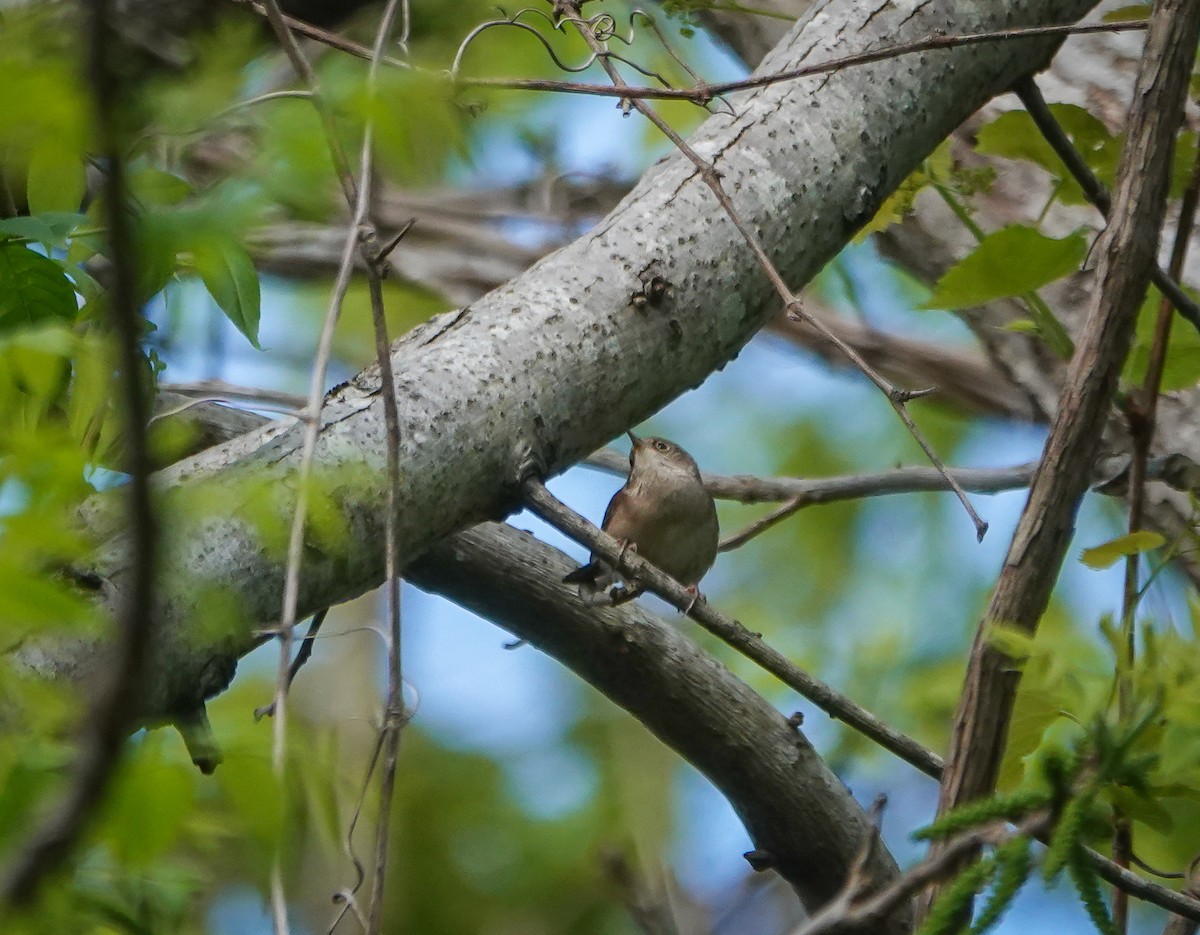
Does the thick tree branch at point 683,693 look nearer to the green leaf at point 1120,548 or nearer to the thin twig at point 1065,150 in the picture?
the green leaf at point 1120,548

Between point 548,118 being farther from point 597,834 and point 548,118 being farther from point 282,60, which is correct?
point 597,834

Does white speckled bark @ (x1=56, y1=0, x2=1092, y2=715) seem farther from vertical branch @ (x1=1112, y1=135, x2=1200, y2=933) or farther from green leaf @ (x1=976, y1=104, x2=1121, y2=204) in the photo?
vertical branch @ (x1=1112, y1=135, x2=1200, y2=933)

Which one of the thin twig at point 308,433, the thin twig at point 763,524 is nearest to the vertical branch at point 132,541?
the thin twig at point 308,433

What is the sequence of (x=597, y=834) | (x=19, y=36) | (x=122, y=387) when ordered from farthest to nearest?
(x=597, y=834), (x=19, y=36), (x=122, y=387)

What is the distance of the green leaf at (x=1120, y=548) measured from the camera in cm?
200

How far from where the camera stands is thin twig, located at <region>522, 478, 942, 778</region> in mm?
2055

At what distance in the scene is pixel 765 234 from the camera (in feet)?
7.82

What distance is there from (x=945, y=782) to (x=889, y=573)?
453cm

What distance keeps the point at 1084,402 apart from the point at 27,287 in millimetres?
1628

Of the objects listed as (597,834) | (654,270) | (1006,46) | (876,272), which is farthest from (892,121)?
(876,272)

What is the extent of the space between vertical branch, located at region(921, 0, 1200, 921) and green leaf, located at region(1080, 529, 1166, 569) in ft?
0.22

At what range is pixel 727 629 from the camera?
216 centimetres

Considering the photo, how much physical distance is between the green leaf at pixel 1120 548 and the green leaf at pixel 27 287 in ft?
5.11

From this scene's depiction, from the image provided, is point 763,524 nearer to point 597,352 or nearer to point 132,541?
point 597,352
